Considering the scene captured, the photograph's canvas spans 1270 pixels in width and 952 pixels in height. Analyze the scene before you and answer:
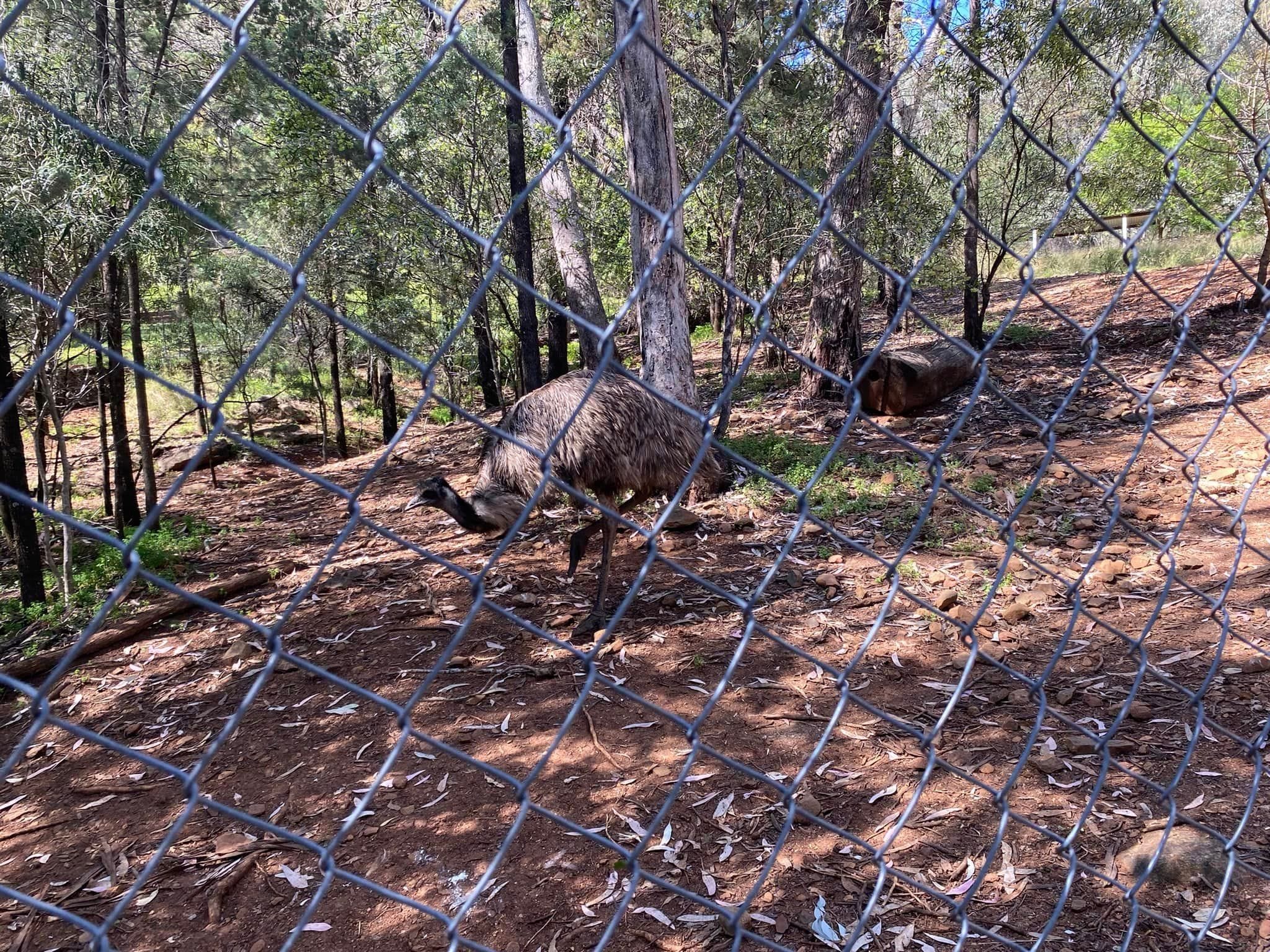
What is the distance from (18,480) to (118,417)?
332 cm

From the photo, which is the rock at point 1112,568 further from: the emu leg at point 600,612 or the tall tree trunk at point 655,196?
the tall tree trunk at point 655,196

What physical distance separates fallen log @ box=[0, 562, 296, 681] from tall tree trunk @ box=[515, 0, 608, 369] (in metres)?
4.79

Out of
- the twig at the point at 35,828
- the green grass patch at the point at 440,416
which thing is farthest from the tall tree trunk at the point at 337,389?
the twig at the point at 35,828

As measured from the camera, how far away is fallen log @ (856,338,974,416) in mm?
8828

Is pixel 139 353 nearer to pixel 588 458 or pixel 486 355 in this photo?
pixel 486 355

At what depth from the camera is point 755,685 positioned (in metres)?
4.27

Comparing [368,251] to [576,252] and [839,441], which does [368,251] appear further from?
[839,441]

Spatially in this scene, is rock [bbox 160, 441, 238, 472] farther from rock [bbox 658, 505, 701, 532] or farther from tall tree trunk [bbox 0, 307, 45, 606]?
rock [bbox 658, 505, 701, 532]

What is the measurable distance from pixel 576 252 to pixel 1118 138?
11.1m

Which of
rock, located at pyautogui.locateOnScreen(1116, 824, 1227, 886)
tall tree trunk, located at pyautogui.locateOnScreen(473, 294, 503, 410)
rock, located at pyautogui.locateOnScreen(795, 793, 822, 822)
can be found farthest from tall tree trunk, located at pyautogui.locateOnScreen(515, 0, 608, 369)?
rock, located at pyautogui.locateOnScreen(1116, 824, 1227, 886)

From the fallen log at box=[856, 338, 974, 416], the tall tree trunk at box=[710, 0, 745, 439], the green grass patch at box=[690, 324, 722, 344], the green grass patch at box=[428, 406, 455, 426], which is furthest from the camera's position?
the green grass patch at box=[690, 324, 722, 344]

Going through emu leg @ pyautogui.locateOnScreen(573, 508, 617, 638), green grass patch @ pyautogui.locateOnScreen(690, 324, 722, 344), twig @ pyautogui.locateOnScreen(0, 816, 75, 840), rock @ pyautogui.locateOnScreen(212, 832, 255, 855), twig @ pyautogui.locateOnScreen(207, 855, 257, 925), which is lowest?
twig @ pyautogui.locateOnScreen(0, 816, 75, 840)

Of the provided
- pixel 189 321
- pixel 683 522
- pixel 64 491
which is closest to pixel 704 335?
pixel 189 321

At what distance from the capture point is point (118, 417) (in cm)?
968
